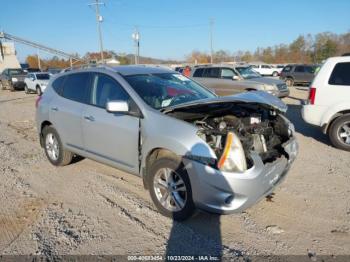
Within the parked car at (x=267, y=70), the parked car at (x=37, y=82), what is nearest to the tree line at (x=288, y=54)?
the parked car at (x=267, y=70)

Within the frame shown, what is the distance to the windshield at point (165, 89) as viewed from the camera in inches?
169

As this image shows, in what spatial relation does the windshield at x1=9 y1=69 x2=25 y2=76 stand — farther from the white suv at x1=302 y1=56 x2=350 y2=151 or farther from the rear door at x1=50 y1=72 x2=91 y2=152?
the white suv at x1=302 y1=56 x2=350 y2=151

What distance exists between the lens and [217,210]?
3.36m

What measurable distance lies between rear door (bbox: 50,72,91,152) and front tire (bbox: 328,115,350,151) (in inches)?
198

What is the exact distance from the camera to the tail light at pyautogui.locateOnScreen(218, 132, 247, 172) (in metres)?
3.25

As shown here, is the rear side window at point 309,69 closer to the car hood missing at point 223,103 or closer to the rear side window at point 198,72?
the rear side window at point 198,72

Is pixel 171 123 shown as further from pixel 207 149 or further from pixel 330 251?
pixel 330 251

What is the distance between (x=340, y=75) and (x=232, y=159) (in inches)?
180

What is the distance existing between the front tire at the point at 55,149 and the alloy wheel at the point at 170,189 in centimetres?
248

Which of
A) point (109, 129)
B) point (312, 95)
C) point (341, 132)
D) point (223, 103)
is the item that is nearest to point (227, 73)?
point (312, 95)

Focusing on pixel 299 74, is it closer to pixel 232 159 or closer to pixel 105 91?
pixel 105 91

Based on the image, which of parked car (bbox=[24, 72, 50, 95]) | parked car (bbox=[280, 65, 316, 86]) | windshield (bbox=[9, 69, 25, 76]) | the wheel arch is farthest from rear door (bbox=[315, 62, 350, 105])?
windshield (bbox=[9, 69, 25, 76])

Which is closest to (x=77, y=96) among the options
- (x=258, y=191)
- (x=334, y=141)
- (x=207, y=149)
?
(x=207, y=149)

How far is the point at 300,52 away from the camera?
85250 mm
